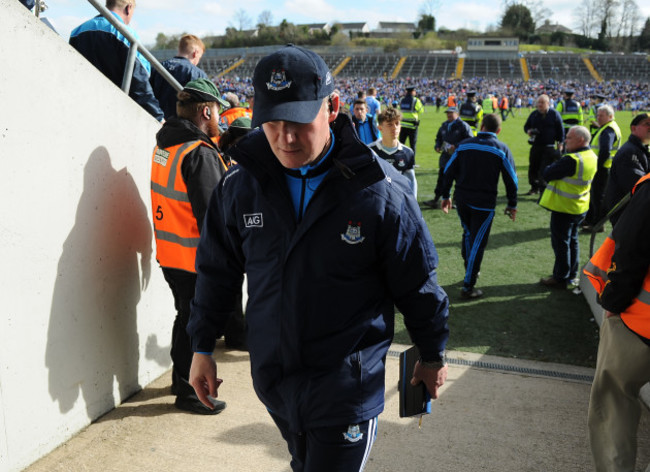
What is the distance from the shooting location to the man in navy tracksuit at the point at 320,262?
1866 mm

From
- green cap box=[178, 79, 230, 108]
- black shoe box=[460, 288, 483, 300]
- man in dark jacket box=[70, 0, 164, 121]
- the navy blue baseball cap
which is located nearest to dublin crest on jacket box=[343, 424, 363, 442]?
the navy blue baseball cap

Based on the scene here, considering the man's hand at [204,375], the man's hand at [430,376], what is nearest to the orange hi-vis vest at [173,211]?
the man's hand at [204,375]

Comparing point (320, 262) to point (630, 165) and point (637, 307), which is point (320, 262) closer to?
point (637, 307)

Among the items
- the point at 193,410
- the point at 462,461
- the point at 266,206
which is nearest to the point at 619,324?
the point at 462,461

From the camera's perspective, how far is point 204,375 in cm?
224

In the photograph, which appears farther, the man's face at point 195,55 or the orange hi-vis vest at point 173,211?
the man's face at point 195,55

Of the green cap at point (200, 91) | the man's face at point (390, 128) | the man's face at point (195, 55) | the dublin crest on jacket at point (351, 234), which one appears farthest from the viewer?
the man's face at point (390, 128)

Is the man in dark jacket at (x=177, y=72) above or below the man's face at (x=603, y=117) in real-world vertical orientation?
above

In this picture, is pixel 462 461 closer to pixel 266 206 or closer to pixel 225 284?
pixel 225 284

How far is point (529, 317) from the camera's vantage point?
5.77m

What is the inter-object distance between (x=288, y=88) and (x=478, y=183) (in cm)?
463

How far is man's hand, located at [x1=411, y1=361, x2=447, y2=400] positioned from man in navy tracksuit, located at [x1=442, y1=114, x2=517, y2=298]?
4116mm

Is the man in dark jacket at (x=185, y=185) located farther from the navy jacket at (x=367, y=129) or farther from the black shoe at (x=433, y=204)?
the black shoe at (x=433, y=204)

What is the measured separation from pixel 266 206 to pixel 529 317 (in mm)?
4608
